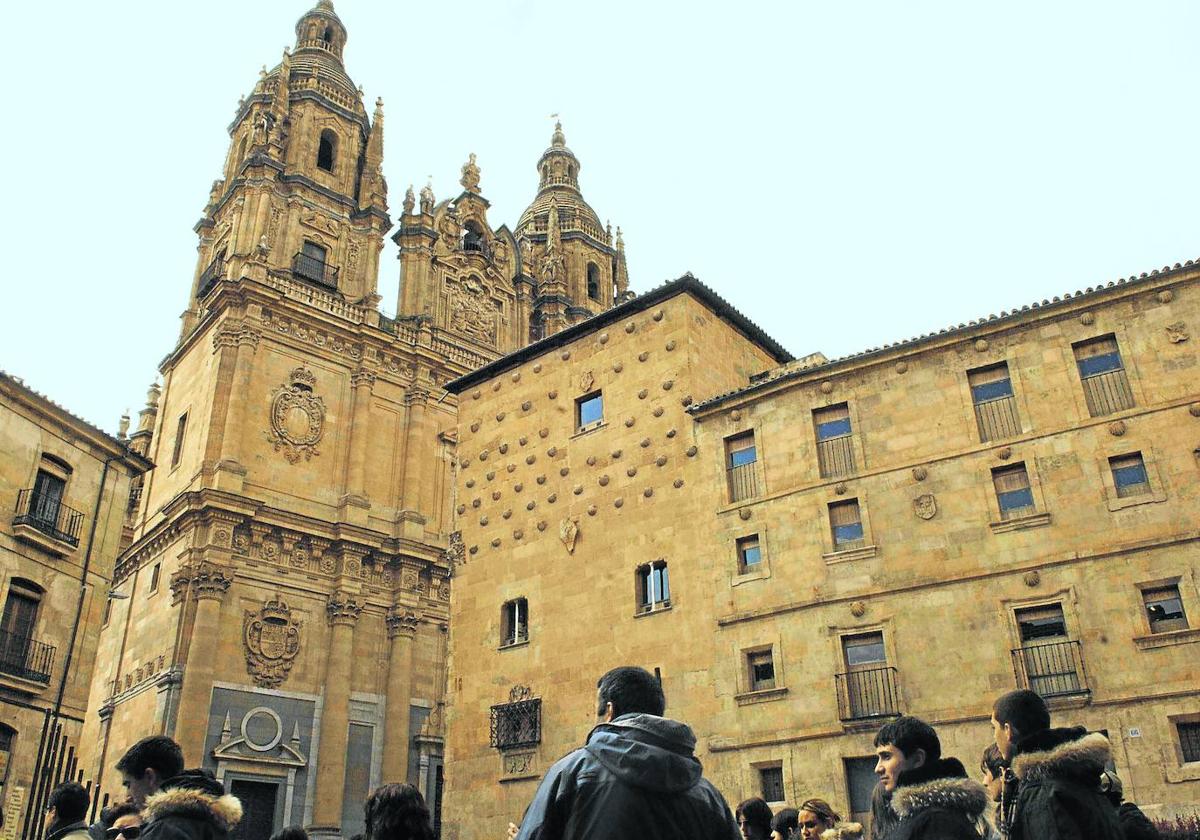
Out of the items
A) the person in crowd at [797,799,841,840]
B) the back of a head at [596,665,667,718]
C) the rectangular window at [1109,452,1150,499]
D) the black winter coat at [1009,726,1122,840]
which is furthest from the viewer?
the rectangular window at [1109,452,1150,499]

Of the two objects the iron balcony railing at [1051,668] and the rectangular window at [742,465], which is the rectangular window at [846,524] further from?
the iron balcony railing at [1051,668]

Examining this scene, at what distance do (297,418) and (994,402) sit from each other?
27.9 m

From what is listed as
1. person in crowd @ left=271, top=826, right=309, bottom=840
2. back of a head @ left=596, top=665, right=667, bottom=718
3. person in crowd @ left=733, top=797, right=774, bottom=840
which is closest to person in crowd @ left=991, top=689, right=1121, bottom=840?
back of a head @ left=596, top=665, right=667, bottom=718

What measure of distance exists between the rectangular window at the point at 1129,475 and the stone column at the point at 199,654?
89.0ft

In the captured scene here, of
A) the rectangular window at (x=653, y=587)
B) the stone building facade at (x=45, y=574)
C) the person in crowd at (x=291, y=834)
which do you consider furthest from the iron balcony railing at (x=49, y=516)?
the person in crowd at (x=291, y=834)

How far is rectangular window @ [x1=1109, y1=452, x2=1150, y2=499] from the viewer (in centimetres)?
1842

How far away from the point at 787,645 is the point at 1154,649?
6570 millimetres

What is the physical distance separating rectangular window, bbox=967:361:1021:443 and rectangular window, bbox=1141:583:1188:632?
3915mm

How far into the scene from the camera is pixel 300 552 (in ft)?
125

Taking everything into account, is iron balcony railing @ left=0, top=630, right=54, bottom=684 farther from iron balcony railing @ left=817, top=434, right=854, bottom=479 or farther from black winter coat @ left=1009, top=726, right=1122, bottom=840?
black winter coat @ left=1009, top=726, right=1122, bottom=840

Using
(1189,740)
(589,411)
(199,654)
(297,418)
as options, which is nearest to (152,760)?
(1189,740)

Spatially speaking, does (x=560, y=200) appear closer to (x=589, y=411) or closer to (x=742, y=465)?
(x=589, y=411)

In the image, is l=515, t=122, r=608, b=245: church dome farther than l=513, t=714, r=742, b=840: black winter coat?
Yes

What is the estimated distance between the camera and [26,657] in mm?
25469
